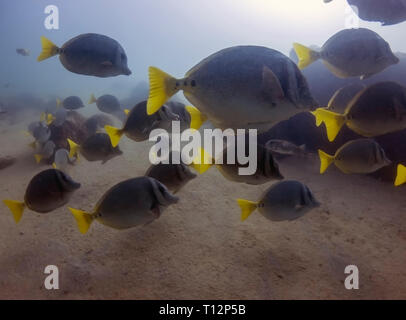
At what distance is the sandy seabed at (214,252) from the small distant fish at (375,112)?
150 centimetres

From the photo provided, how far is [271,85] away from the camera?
172cm

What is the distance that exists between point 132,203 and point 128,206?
5 centimetres

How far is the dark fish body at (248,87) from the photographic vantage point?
1.77 m

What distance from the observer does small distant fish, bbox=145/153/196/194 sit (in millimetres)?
2900

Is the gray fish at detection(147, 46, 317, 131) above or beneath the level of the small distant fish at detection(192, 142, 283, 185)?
above

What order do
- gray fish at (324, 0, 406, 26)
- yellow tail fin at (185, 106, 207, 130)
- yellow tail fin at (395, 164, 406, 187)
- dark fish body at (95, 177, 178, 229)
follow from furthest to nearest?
gray fish at (324, 0, 406, 26), yellow tail fin at (395, 164, 406, 187), dark fish body at (95, 177, 178, 229), yellow tail fin at (185, 106, 207, 130)

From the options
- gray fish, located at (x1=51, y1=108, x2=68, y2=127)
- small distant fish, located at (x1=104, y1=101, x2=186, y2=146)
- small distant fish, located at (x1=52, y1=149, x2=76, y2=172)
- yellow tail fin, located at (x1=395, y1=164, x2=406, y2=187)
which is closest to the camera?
yellow tail fin, located at (x1=395, y1=164, x2=406, y2=187)

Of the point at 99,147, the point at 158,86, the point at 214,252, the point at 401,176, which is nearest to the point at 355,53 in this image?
the point at 401,176

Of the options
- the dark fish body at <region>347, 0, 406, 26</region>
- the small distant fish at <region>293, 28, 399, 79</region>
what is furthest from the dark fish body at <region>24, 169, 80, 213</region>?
the dark fish body at <region>347, 0, 406, 26</region>

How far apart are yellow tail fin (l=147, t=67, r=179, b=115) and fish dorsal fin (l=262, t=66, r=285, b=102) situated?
25.0 inches

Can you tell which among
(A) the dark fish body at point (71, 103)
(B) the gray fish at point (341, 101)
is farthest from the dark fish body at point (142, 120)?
(A) the dark fish body at point (71, 103)

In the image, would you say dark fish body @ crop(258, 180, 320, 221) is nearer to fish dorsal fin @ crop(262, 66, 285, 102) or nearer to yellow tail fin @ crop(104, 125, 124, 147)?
fish dorsal fin @ crop(262, 66, 285, 102)

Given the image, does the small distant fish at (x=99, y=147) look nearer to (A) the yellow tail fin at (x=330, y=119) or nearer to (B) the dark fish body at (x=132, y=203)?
(B) the dark fish body at (x=132, y=203)

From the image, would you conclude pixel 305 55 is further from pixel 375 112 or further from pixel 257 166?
pixel 257 166
